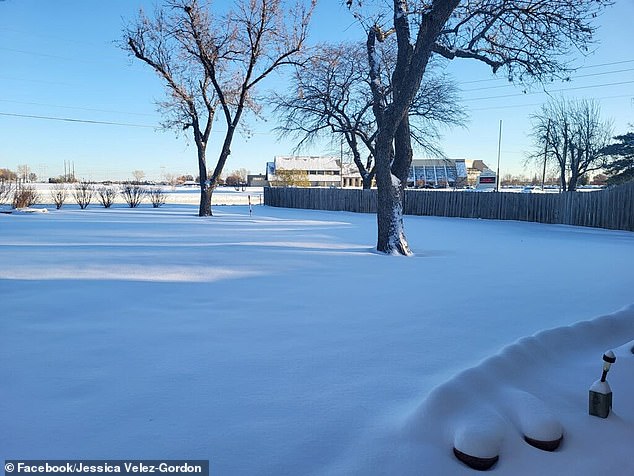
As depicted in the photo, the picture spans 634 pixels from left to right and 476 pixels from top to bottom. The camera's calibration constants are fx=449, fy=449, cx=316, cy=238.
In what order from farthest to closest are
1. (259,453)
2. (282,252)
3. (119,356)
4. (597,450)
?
1. (282,252)
2. (119,356)
3. (597,450)
4. (259,453)

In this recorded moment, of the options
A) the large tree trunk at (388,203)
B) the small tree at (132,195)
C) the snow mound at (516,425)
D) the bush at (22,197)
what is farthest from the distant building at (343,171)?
the snow mound at (516,425)

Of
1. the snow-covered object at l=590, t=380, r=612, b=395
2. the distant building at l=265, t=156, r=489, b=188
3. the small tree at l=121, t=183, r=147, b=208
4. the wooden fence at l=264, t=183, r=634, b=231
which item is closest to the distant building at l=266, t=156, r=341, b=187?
the distant building at l=265, t=156, r=489, b=188

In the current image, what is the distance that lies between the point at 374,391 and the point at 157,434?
1400mm

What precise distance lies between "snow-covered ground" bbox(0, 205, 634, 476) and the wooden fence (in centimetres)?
1305

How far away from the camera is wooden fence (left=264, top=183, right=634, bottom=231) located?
58.9 feet

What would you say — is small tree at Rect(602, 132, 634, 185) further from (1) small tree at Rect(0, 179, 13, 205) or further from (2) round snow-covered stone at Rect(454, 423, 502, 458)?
(1) small tree at Rect(0, 179, 13, 205)

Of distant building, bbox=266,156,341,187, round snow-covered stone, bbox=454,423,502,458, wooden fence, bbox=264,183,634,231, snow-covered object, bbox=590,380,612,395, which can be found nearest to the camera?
round snow-covered stone, bbox=454,423,502,458

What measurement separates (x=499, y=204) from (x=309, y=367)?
22.7 meters

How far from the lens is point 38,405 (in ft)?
9.01

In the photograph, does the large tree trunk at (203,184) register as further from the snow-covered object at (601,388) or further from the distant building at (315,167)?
the distant building at (315,167)

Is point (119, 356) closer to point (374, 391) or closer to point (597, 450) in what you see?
point (374, 391)

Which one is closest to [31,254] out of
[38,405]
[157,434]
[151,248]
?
[151,248]

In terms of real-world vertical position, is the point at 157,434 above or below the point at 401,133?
below

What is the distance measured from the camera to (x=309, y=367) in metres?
3.42
